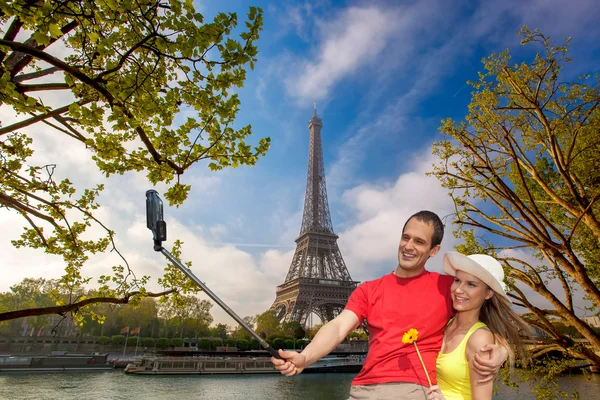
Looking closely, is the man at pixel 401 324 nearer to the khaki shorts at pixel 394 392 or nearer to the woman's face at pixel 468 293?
the khaki shorts at pixel 394 392

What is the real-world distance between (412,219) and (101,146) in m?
4.25

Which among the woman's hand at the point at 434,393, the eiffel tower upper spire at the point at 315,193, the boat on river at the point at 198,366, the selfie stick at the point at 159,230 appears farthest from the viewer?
the eiffel tower upper spire at the point at 315,193

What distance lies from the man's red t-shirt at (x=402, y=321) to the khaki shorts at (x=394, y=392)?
30 mm

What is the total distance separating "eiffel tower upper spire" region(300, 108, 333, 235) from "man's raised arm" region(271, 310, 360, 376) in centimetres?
5612

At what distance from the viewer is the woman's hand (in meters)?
2.19

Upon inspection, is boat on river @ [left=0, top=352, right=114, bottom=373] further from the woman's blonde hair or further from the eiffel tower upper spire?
the woman's blonde hair

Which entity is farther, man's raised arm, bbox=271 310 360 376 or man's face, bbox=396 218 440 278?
man's face, bbox=396 218 440 278

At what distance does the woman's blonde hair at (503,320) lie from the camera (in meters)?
2.49

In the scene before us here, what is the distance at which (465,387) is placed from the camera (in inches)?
90.5

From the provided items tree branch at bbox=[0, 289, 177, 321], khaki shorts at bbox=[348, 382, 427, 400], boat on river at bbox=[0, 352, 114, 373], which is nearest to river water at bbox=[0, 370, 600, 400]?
boat on river at bbox=[0, 352, 114, 373]

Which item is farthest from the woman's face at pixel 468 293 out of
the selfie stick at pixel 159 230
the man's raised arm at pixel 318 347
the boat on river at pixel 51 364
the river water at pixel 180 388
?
the boat on river at pixel 51 364

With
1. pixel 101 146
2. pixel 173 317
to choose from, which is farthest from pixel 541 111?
pixel 173 317

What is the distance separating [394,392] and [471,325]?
71cm

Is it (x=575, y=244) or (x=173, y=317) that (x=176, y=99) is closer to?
(x=575, y=244)
